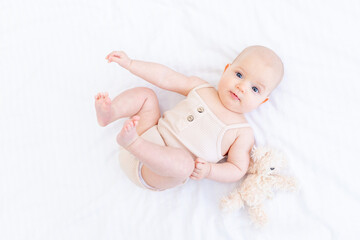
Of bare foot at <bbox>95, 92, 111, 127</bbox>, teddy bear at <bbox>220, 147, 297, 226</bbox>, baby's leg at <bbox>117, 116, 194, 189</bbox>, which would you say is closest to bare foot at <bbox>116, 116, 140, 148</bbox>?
baby's leg at <bbox>117, 116, 194, 189</bbox>

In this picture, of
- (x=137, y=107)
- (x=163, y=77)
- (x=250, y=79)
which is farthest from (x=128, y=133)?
(x=250, y=79)

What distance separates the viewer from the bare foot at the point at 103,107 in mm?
1280

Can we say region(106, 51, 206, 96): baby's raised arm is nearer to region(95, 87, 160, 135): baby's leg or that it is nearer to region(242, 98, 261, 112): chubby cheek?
region(95, 87, 160, 135): baby's leg

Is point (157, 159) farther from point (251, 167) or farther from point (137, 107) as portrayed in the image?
point (251, 167)

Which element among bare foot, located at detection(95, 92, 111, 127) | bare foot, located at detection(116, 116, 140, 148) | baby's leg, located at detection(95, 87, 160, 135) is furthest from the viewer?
baby's leg, located at detection(95, 87, 160, 135)

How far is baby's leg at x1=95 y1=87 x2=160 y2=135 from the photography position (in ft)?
4.66

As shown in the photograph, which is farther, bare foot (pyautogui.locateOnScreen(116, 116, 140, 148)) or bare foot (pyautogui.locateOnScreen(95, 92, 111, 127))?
bare foot (pyautogui.locateOnScreen(95, 92, 111, 127))

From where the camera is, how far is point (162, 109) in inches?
64.3

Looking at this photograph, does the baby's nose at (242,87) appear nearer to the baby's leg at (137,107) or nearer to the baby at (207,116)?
the baby at (207,116)

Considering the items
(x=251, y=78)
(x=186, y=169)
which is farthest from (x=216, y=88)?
(x=186, y=169)

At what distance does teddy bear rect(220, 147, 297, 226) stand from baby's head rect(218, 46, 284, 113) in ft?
0.67

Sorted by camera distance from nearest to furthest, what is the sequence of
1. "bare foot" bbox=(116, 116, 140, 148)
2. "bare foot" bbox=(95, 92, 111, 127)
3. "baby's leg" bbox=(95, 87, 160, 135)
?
1. "bare foot" bbox=(116, 116, 140, 148)
2. "bare foot" bbox=(95, 92, 111, 127)
3. "baby's leg" bbox=(95, 87, 160, 135)

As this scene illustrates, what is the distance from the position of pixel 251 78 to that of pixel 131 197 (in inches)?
27.8

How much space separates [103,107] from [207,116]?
0.42 m
